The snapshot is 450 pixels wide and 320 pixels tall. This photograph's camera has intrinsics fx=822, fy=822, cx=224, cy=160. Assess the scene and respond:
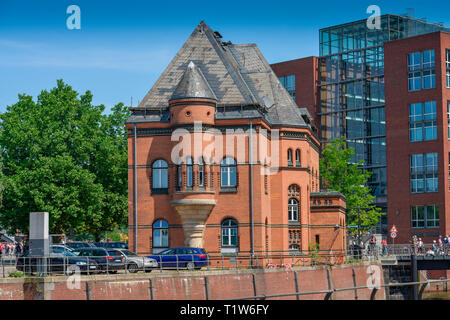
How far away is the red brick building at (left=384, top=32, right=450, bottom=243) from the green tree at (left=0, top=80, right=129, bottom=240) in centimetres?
3222

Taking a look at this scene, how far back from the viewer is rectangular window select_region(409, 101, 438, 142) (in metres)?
86.0

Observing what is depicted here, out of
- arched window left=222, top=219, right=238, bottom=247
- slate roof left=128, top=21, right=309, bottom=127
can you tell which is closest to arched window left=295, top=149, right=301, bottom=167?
slate roof left=128, top=21, right=309, bottom=127

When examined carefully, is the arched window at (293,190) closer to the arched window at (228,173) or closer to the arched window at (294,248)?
the arched window at (294,248)

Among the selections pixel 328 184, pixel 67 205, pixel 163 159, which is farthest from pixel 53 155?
pixel 328 184

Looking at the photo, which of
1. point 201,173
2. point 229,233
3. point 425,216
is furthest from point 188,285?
point 425,216

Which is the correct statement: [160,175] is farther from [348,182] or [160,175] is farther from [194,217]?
[348,182]

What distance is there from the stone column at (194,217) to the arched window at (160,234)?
147 centimetres

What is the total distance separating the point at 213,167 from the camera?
55.7 metres

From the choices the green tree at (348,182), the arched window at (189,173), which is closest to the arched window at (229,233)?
the arched window at (189,173)

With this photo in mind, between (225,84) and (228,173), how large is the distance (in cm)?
655

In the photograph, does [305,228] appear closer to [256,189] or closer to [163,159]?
[256,189]

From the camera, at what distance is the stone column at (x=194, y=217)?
2149 inches

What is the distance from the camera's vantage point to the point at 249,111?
56344 mm
